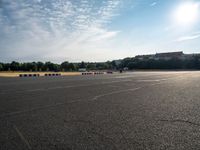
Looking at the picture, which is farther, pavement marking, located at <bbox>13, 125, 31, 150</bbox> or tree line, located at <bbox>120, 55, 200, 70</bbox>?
tree line, located at <bbox>120, 55, 200, 70</bbox>

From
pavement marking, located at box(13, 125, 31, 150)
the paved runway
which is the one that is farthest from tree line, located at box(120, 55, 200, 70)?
pavement marking, located at box(13, 125, 31, 150)

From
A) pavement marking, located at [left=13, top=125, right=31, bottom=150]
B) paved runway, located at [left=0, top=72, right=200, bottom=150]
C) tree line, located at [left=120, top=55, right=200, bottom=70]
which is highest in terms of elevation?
tree line, located at [left=120, top=55, right=200, bottom=70]

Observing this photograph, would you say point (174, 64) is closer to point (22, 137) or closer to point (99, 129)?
point (99, 129)

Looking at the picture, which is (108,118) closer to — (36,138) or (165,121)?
(165,121)

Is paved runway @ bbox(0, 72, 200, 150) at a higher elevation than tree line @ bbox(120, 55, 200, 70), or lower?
lower

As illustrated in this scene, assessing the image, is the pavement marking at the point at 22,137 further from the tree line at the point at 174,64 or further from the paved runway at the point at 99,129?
the tree line at the point at 174,64

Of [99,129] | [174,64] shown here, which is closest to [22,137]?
[99,129]

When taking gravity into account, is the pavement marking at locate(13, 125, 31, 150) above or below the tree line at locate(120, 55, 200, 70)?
below

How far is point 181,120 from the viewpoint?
614cm

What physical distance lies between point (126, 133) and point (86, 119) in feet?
5.45

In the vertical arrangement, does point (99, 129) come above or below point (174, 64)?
below

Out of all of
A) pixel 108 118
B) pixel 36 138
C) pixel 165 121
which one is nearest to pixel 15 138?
pixel 36 138

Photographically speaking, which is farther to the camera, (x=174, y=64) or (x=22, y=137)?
(x=174, y=64)

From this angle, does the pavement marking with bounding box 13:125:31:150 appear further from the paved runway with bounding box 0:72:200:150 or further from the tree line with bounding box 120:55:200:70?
the tree line with bounding box 120:55:200:70
